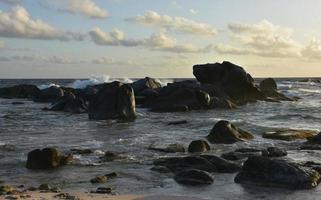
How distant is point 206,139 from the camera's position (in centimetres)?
2711

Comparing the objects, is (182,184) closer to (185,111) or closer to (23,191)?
(23,191)

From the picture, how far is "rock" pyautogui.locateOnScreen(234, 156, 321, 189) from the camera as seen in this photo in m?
16.2

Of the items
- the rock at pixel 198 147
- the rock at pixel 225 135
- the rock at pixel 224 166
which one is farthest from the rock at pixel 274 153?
the rock at pixel 225 135

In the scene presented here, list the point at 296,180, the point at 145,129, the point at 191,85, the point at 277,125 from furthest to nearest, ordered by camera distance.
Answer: the point at 191,85
the point at 277,125
the point at 145,129
the point at 296,180

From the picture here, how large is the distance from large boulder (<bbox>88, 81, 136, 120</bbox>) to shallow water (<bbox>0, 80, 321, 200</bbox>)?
0.98 metres

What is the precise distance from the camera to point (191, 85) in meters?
53.3

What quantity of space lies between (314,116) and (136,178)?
92.1 feet

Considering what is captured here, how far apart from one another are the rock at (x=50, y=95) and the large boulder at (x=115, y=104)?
94.1ft

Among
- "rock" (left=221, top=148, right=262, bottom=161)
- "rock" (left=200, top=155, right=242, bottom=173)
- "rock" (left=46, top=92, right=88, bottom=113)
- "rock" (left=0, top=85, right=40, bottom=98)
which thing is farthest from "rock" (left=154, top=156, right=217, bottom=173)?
"rock" (left=0, top=85, right=40, bottom=98)

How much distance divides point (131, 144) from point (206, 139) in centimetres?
389

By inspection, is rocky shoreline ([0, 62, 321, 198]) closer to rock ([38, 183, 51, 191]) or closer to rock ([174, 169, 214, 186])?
rock ([174, 169, 214, 186])

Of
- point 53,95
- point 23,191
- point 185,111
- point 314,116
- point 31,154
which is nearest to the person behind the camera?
point 23,191

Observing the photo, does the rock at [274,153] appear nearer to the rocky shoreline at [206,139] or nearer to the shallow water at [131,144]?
the rocky shoreline at [206,139]

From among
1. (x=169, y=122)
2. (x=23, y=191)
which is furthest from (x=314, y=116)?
(x=23, y=191)
